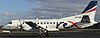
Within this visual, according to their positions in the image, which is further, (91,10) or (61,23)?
(91,10)

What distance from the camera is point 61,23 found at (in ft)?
144

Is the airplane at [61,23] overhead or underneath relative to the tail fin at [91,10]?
underneath

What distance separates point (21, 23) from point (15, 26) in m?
2.08

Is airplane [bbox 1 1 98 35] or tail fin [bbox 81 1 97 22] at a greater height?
tail fin [bbox 81 1 97 22]

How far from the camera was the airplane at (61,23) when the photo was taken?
42756 mm

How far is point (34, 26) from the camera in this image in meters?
42.0

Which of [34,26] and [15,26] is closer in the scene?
[34,26]

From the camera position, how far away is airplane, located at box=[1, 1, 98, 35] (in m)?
42.8

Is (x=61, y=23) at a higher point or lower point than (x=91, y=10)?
lower

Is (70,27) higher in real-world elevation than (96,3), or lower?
lower

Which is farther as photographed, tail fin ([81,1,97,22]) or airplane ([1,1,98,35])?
tail fin ([81,1,97,22])

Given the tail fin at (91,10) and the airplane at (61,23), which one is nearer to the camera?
the airplane at (61,23)

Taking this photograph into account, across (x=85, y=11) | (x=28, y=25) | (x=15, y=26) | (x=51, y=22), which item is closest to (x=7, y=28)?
(x=15, y=26)

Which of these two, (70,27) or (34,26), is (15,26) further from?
(70,27)
